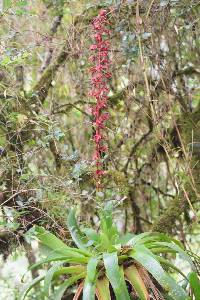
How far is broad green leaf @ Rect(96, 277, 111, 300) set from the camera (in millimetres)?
1913

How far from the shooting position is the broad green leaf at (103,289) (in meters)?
1.91

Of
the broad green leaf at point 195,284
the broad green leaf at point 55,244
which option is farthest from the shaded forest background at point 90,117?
the broad green leaf at point 195,284

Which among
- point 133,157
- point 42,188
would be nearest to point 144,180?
point 133,157

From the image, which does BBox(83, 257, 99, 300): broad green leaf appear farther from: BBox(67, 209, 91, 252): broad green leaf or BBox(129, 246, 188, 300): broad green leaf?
BBox(67, 209, 91, 252): broad green leaf

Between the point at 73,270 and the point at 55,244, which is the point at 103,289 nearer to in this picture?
the point at 73,270

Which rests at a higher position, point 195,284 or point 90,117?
point 90,117

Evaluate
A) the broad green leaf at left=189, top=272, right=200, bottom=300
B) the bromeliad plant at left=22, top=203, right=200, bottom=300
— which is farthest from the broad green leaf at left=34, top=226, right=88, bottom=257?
the broad green leaf at left=189, top=272, right=200, bottom=300

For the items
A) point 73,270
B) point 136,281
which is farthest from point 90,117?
point 136,281

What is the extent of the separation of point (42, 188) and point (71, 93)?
1100mm

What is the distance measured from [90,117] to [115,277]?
1.44 meters

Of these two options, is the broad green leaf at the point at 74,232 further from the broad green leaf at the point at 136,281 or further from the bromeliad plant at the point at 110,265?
the broad green leaf at the point at 136,281

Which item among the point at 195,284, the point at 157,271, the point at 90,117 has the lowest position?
the point at 195,284

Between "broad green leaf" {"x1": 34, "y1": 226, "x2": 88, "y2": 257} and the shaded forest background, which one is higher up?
the shaded forest background

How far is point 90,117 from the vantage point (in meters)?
3.10
